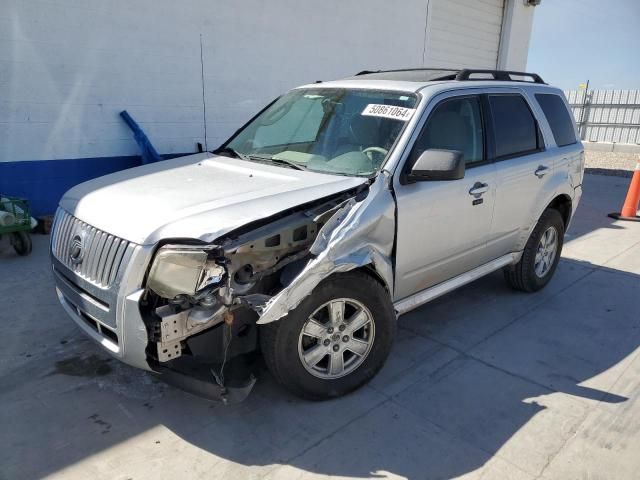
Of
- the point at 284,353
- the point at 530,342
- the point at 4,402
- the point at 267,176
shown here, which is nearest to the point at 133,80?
the point at 267,176

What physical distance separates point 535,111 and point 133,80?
5.25 meters

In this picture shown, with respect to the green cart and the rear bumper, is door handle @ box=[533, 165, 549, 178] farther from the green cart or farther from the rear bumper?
the green cart

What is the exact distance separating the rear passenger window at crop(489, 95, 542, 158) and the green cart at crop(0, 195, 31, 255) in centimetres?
482

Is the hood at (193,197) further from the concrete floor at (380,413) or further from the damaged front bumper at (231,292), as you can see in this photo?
the concrete floor at (380,413)

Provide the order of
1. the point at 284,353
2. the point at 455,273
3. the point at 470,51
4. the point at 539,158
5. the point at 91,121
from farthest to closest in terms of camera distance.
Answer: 1. the point at 470,51
2. the point at 91,121
3. the point at 539,158
4. the point at 455,273
5. the point at 284,353

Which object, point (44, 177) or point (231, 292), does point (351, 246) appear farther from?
point (44, 177)

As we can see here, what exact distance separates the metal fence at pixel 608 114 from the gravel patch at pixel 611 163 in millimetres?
1461

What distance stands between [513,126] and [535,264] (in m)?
1.38

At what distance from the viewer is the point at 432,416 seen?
309 cm

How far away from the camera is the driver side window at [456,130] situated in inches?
140

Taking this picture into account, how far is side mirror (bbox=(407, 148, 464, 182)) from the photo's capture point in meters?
3.17

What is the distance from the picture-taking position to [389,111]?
360 centimetres

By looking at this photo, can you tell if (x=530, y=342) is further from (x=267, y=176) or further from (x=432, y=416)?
(x=267, y=176)

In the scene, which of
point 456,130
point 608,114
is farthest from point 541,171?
point 608,114
